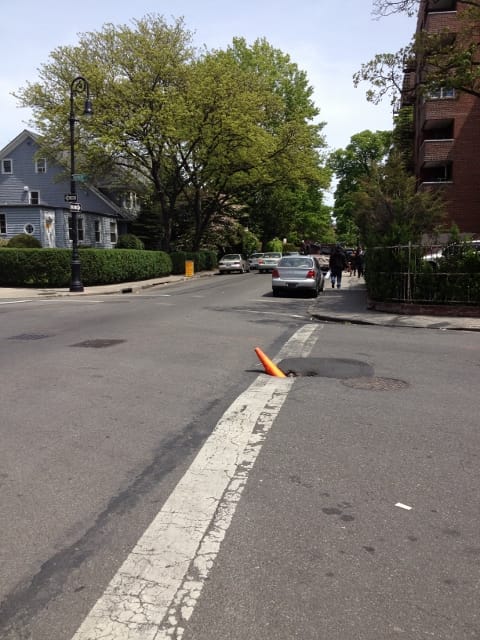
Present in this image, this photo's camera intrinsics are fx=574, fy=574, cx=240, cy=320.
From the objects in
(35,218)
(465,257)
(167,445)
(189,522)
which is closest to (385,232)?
(465,257)

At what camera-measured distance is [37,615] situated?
2586 mm

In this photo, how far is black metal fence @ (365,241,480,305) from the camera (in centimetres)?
1499

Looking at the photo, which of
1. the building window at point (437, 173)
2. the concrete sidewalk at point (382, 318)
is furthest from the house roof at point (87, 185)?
the concrete sidewalk at point (382, 318)

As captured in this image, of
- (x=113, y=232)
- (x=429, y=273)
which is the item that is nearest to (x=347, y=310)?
(x=429, y=273)

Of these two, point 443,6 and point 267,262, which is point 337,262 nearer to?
point 267,262

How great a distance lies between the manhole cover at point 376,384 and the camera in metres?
6.93

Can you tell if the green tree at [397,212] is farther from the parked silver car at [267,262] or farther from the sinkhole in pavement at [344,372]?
the parked silver car at [267,262]

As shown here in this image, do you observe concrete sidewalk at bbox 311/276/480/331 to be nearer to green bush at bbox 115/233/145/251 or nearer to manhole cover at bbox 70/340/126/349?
manhole cover at bbox 70/340/126/349

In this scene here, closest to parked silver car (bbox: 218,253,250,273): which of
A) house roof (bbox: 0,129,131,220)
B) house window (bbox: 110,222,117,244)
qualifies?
house window (bbox: 110,222,117,244)

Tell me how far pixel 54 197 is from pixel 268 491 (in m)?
46.0

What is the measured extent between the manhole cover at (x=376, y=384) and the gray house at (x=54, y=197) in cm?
3465

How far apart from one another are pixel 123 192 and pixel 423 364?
44.5 meters

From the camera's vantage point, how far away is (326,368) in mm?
8102

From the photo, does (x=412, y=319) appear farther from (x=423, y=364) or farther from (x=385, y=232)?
(x=423, y=364)
